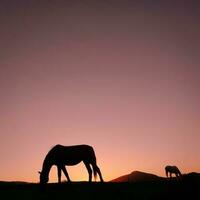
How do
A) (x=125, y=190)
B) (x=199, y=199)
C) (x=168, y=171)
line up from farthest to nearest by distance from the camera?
(x=168, y=171)
(x=125, y=190)
(x=199, y=199)

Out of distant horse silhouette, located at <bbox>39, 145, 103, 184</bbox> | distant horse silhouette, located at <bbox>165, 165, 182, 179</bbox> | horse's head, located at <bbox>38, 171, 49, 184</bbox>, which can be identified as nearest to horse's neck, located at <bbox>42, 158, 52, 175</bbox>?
distant horse silhouette, located at <bbox>39, 145, 103, 184</bbox>

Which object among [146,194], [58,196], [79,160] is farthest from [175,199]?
[79,160]

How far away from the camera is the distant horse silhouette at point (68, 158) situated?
2462cm

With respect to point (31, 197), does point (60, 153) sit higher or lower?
higher

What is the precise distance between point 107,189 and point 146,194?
261 centimetres

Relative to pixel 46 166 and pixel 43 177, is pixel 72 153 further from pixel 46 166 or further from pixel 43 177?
pixel 43 177

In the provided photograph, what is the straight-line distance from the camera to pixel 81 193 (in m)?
16.4

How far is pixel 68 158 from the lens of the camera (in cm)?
2589

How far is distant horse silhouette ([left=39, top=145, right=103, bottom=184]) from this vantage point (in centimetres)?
2462

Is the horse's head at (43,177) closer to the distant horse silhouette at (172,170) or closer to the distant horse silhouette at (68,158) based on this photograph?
A: the distant horse silhouette at (68,158)

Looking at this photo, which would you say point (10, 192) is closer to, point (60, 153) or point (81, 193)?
point (81, 193)

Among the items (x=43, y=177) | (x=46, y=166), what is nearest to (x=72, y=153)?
(x=46, y=166)

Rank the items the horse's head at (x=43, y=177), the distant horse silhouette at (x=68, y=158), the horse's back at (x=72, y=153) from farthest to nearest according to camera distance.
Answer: the horse's back at (x=72, y=153)
the distant horse silhouette at (x=68, y=158)
the horse's head at (x=43, y=177)

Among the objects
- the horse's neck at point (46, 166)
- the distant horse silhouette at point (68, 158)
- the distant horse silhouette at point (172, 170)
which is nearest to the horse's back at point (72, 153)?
the distant horse silhouette at point (68, 158)
